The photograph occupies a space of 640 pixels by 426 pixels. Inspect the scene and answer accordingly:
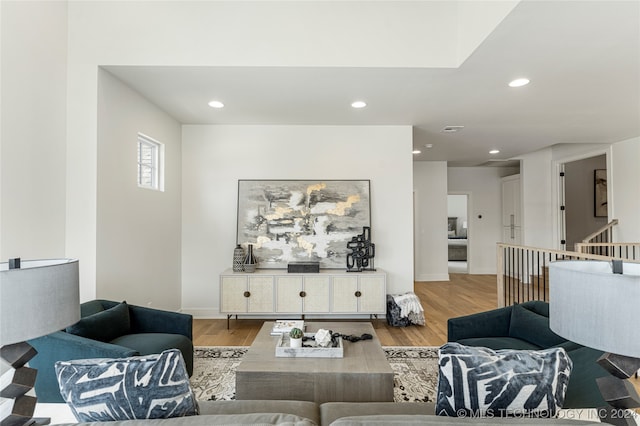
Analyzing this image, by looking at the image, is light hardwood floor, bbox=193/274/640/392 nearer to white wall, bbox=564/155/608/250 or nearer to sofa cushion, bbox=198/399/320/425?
sofa cushion, bbox=198/399/320/425

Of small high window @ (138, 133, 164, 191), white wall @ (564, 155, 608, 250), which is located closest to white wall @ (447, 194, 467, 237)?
white wall @ (564, 155, 608, 250)

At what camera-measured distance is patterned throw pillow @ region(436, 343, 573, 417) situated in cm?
118

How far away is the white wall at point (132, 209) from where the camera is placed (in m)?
3.01

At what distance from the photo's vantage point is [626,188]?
5512mm

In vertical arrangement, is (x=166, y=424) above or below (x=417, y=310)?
above

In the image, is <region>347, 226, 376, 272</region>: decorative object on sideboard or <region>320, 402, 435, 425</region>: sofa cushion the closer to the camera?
<region>320, 402, 435, 425</region>: sofa cushion

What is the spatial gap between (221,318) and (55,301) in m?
3.49

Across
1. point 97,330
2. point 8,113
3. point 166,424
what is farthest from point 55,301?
point 8,113

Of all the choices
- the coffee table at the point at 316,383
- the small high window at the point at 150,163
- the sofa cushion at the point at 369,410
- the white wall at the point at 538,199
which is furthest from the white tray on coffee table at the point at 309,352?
the white wall at the point at 538,199

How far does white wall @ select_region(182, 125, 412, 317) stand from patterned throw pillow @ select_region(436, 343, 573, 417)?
3.44 meters

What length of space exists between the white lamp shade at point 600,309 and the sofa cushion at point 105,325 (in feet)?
8.41

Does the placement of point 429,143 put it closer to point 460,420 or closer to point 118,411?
point 460,420

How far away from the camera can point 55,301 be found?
50.9 inches

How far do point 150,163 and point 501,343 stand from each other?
3.92 m
